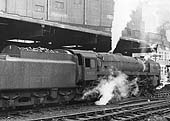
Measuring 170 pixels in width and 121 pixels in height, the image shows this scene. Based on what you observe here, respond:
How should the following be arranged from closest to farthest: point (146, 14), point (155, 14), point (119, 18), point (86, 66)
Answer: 1. point (86, 66)
2. point (119, 18)
3. point (155, 14)
4. point (146, 14)

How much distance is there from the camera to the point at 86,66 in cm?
1366

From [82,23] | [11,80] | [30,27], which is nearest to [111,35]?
[30,27]

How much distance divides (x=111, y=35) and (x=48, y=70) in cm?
708

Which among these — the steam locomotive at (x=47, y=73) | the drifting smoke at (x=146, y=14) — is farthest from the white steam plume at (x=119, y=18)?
the steam locomotive at (x=47, y=73)

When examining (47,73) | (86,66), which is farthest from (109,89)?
(47,73)

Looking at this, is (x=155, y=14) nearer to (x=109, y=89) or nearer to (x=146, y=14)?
(x=146, y=14)

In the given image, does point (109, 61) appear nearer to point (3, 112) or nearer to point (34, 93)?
point (34, 93)

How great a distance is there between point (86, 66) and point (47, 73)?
7.25ft

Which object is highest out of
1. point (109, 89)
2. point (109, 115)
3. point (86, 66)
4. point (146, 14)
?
point (146, 14)

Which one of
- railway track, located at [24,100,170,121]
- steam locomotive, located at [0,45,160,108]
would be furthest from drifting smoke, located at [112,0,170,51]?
railway track, located at [24,100,170,121]

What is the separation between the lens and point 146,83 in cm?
1814

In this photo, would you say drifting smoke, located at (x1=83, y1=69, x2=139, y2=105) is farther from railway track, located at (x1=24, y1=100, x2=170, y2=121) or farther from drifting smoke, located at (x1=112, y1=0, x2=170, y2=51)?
drifting smoke, located at (x1=112, y1=0, x2=170, y2=51)

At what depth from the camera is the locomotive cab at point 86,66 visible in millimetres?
13531

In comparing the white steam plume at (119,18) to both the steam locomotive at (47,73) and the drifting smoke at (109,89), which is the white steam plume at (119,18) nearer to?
the steam locomotive at (47,73)
